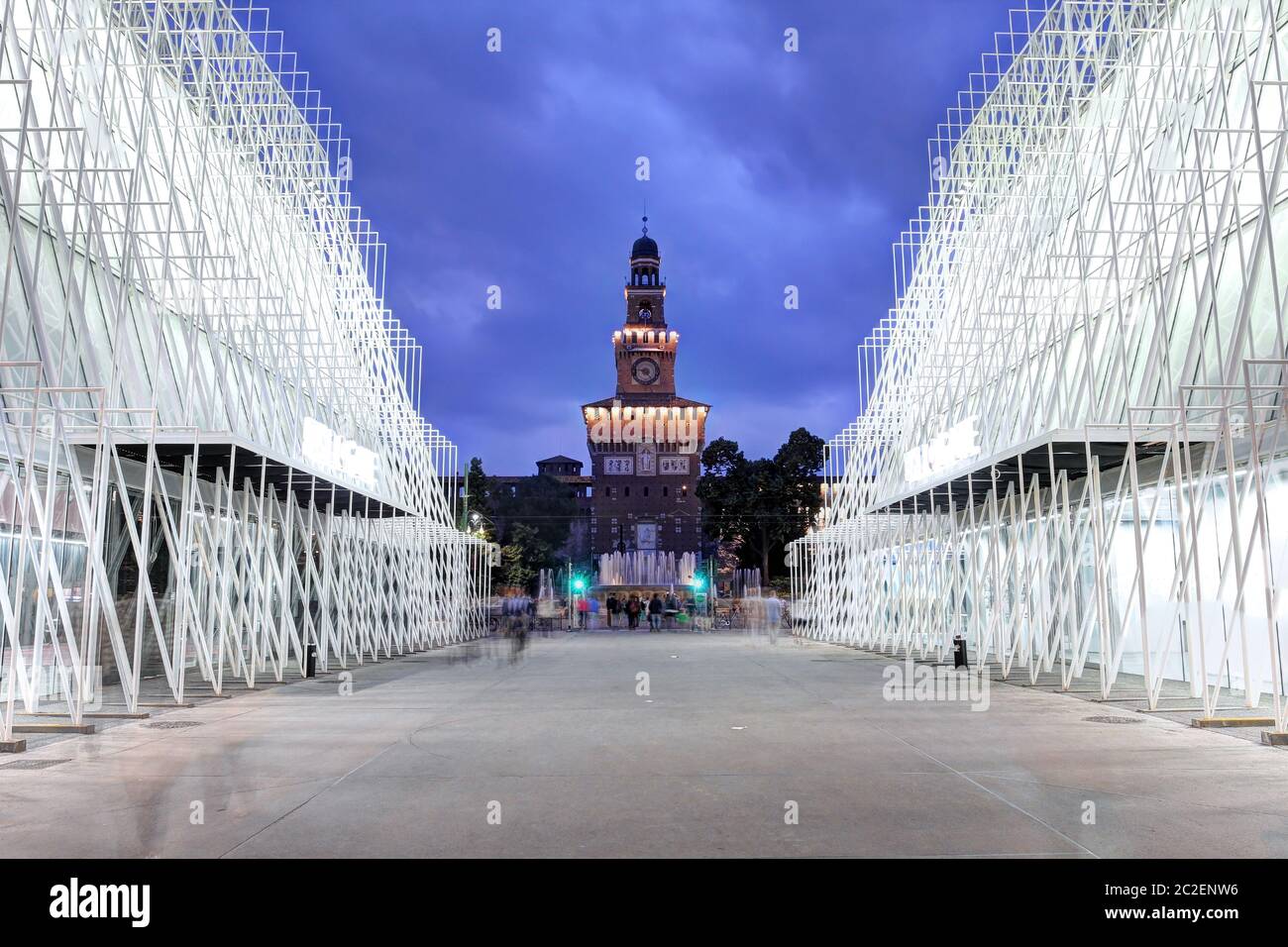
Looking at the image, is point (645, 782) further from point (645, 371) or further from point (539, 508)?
point (645, 371)

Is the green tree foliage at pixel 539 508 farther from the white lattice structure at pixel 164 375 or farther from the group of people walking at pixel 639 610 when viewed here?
the white lattice structure at pixel 164 375

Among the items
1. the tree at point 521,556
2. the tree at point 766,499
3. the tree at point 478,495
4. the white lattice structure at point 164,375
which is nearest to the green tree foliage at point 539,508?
the tree at point 521,556

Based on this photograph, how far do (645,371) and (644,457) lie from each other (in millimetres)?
8982

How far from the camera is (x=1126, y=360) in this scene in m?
17.9

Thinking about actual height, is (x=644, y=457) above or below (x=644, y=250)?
below

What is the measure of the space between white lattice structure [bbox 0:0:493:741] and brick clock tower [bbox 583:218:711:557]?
70.8 m

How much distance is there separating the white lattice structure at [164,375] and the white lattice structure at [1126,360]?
558 inches

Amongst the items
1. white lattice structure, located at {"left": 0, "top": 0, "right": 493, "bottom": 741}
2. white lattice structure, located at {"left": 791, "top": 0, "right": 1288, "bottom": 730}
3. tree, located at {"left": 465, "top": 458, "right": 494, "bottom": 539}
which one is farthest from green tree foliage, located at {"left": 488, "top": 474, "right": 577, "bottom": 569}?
white lattice structure, located at {"left": 791, "top": 0, "right": 1288, "bottom": 730}

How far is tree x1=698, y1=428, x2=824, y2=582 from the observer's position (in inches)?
2955

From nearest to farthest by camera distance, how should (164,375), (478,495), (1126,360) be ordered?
1. (1126,360)
2. (164,375)
3. (478,495)

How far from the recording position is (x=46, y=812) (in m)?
7.98

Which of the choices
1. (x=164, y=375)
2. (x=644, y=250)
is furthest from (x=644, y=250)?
(x=164, y=375)

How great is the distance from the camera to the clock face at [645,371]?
4237 inches
